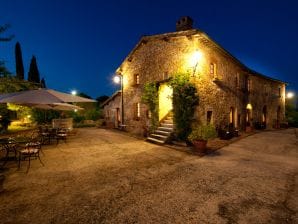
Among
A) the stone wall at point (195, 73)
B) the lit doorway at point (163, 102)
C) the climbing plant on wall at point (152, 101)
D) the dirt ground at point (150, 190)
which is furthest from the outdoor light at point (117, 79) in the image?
the dirt ground at point (150, 190)

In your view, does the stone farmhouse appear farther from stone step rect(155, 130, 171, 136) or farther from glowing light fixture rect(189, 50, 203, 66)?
stone step rect(155, 130, 171, 136)

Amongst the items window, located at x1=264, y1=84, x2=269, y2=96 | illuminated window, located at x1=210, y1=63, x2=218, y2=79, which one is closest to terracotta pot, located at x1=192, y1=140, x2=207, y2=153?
illuminated window, located at x1=210, y1=63, x2=218, y2=79

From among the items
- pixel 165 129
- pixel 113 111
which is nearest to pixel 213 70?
pixel 165 129

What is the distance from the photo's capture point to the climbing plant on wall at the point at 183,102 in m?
11.0

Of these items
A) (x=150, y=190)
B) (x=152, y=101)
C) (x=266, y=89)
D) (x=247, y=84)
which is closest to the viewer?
(x=150, y=190)

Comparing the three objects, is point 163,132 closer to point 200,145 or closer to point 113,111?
point 200,145

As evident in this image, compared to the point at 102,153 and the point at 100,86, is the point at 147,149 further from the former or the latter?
the point at 100,86

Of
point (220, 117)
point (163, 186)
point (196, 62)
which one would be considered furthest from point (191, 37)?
point (163, 186)

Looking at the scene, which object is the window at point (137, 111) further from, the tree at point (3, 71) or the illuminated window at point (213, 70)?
the tree at point (3, 71)

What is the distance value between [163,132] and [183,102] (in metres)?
2.17

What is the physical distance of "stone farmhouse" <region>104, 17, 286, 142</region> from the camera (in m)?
11.8

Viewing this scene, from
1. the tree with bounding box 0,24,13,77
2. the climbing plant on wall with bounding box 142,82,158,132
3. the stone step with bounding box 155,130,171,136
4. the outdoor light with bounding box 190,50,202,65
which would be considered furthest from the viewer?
the climbing plant on wall with bounding box 142,82,158,132

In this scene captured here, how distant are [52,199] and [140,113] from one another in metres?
10.6

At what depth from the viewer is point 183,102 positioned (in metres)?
11.0
